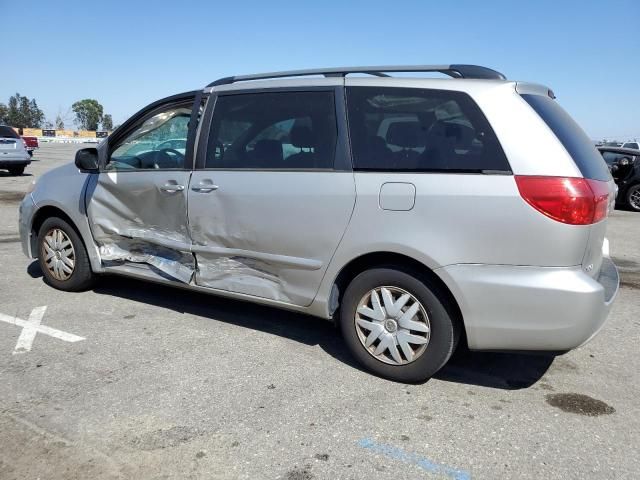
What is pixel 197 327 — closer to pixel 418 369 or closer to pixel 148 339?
pixel 148 339

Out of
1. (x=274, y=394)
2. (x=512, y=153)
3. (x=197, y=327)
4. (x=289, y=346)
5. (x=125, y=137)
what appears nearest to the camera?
(x=512, y=153)

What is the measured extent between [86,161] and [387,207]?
9.01 ft

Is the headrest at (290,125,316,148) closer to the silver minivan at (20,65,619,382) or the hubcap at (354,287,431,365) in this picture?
the silver minivan at (20,65,619,382)

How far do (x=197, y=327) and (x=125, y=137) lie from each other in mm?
1699

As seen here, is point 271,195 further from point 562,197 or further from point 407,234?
point 562,197

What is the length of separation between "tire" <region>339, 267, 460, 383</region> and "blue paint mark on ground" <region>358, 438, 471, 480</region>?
68cm

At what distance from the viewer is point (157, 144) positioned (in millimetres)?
4586

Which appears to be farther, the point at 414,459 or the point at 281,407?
the point at 281,407

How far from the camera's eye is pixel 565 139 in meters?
3.14

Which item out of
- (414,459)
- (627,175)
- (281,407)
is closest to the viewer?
(414,459)

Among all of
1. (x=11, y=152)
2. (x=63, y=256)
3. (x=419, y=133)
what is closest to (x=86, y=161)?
(x=63, y=256)

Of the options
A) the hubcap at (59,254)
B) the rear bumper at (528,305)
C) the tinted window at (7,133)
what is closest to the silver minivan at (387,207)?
the rear bumper at (528,305)

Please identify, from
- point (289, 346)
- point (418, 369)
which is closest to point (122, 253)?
point (289, 346)

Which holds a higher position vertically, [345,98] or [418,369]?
[345,98]
